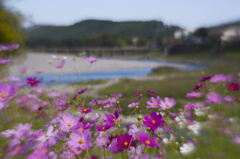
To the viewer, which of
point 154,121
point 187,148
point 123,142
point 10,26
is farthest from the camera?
point 10,26

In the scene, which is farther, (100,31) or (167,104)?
(100,31)

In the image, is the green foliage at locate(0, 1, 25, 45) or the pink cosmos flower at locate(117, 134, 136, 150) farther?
the green foliage at locate(0, 1, 25, 45)

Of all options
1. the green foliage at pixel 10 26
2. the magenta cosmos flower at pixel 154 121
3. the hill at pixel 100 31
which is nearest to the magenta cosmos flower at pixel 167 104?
the magenta cosmos flower at pixel 154 121

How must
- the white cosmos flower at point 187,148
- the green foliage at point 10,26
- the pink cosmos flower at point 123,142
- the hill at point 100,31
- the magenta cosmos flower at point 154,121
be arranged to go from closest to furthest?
the pink cosmos flower at point 123,142 < the magenta cosmos flower at point 154,121 < the white cosmos flower at point 187,148 < the green foliage at point 10,26 < the hill at point 100,31

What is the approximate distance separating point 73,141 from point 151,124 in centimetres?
34

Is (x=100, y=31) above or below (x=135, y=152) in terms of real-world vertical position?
below

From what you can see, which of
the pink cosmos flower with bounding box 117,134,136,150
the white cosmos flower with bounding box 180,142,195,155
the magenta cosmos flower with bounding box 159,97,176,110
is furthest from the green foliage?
the pink cosmos flower with bounding box 117,134,136,150

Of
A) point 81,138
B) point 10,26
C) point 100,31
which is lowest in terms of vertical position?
point 100,31

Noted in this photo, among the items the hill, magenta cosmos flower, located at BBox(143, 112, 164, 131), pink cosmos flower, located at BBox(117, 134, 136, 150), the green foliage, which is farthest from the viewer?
the hill

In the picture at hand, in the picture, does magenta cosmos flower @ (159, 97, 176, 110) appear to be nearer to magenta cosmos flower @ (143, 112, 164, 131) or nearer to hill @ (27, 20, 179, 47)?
magenta cosmos flower @ (143, 112, 164, 131)

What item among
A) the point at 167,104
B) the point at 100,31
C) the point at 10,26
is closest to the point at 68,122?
the point at 167,104

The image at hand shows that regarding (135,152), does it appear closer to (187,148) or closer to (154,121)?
(154,121)

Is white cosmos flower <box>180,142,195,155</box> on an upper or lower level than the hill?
upper

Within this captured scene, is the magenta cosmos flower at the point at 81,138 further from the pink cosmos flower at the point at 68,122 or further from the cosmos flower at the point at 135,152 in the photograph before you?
the cosmos flower at the point at 135,152
